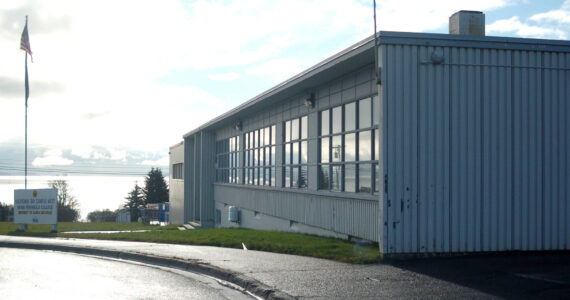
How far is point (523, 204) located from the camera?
449 inches

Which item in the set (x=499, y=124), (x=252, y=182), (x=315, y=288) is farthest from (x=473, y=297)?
(x=252, y=182)

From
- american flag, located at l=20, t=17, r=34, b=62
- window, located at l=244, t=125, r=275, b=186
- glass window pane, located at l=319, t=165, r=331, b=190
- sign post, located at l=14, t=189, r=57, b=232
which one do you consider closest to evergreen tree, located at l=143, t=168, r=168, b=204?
american flag, located at l=20, t=17, r=34, b=62

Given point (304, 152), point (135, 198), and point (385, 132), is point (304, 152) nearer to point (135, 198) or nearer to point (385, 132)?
point (385, 132)

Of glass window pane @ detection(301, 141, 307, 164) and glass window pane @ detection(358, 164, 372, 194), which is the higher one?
glass window pane @ detection(301, 141, 307, 164)

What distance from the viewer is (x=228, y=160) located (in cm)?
3000

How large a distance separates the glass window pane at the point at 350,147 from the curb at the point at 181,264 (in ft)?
16.6

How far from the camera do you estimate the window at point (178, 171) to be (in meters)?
41.2

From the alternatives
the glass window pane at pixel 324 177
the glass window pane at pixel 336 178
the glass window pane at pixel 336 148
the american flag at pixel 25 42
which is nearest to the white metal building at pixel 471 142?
the glass window pane at pixel 336 148

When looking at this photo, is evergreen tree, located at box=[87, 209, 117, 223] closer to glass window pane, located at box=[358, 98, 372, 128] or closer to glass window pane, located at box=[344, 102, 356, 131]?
glass window pane, located at box=[344, 102, 356, 131]

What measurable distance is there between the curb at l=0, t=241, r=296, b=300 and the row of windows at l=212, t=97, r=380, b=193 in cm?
430

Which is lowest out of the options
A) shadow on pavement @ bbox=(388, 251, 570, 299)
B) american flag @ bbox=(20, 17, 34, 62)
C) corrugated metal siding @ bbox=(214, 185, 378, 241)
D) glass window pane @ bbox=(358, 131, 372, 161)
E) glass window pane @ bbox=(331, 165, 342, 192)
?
shadow on pavement @ bbox=(388, 251, 570, 299)

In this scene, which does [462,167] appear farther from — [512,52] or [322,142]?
[322,142]

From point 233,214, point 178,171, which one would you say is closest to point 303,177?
point 233,214

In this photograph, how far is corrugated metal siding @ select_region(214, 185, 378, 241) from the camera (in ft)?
44.0
